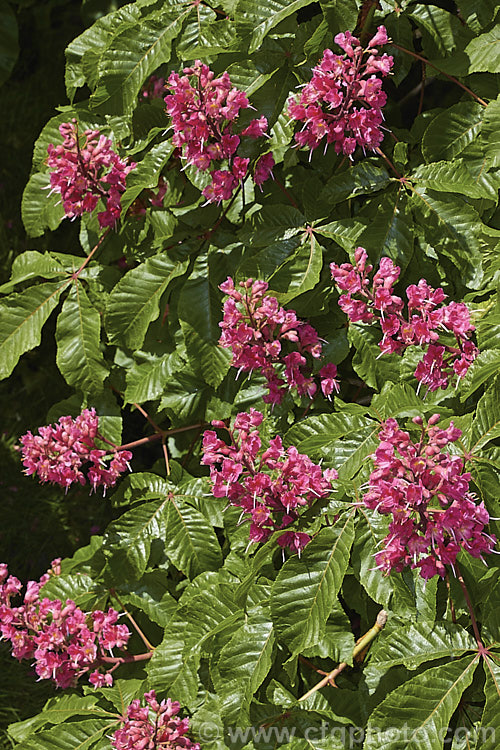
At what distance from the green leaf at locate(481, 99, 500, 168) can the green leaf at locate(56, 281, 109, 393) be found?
96 centimetres

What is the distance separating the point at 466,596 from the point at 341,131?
88cm

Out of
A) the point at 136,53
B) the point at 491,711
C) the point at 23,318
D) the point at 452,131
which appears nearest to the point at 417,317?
the point at 452,131

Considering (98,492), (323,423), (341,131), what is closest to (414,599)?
(323,423)

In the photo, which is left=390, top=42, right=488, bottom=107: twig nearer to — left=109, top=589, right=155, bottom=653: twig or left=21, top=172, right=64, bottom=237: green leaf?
left=21, top=172, right=64, bottom=237: green leaf

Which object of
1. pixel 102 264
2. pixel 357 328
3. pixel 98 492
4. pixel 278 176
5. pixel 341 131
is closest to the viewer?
pixel 341 131

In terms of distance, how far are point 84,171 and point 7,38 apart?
180 cm

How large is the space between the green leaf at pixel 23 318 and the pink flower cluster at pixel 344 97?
76 centimetres

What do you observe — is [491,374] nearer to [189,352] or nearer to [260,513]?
[260,513]

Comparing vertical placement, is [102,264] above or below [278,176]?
below

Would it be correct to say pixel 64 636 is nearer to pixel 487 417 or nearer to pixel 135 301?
pixel 135 301

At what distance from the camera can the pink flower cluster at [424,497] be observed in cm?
104

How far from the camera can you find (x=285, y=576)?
123cm

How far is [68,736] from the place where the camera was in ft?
5.16

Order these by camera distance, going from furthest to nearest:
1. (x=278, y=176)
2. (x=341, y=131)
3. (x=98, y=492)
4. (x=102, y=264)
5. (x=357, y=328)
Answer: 1. (x=98, y=492)
2. (x=102, y=264)
3. (x=278, y=176)
4. (x=357, y=328)
5. (x=341, y=131)
